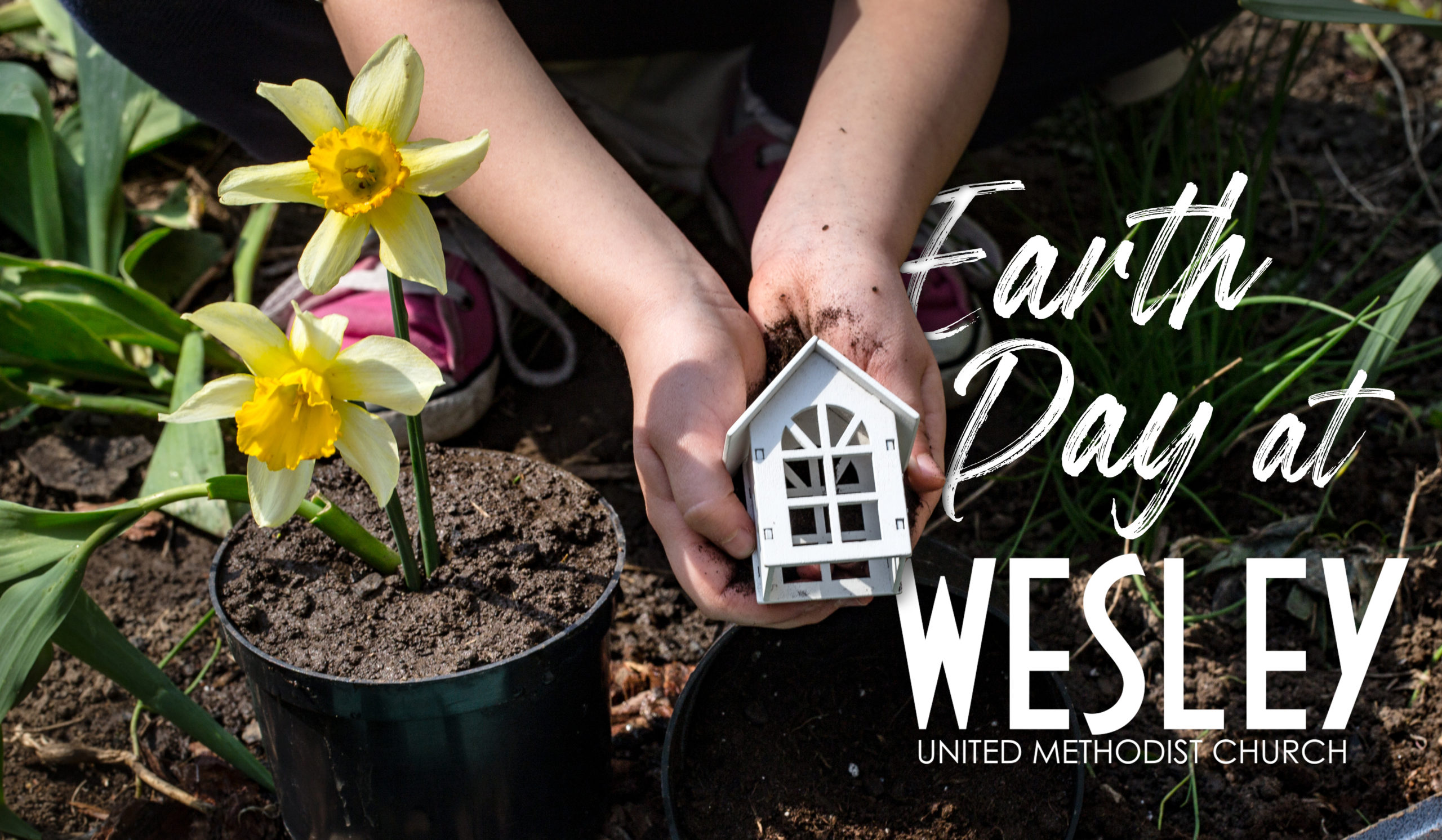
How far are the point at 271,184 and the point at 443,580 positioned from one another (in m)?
0.41

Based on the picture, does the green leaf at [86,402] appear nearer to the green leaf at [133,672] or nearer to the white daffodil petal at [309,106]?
the green leaf at [133,672]

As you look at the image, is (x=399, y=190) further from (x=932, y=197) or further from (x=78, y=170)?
(x=78, y=170)

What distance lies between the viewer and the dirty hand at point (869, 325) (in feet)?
3.47

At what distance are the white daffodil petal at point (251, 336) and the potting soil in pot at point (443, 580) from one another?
0.94ft

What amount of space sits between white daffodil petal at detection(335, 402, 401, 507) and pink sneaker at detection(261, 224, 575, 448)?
69 centimetres

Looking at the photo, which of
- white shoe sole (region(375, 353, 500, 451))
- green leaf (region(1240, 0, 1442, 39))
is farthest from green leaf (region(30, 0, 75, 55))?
green leaf (region(1240, 0, 1442, 39))

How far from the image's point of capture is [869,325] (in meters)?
1.08

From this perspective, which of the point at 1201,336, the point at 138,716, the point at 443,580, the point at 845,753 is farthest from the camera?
the point at 1201,336

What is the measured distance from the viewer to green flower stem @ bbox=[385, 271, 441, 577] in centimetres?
90

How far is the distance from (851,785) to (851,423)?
422 mm

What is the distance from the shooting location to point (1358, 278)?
6.09 ft

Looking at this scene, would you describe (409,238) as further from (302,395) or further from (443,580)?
(443,580)

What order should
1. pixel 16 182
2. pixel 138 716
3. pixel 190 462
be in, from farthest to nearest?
pixel 16 182
pixel 190 462
pixel 138 716

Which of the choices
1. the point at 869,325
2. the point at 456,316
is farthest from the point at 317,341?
→ the point at 456,316
